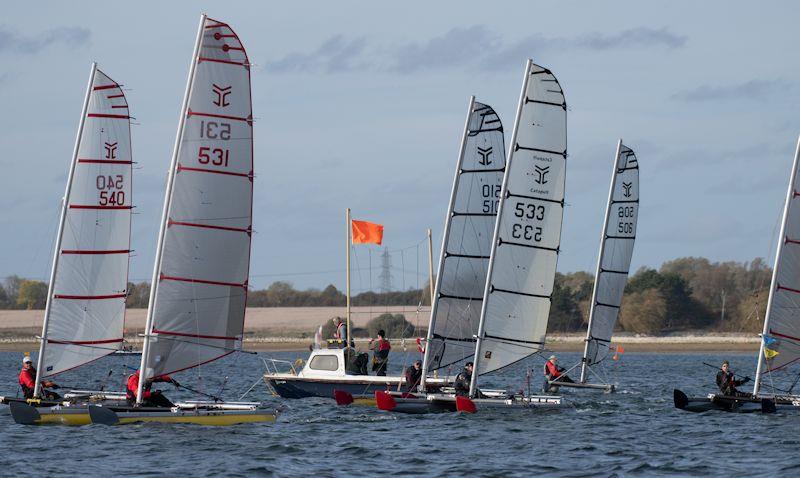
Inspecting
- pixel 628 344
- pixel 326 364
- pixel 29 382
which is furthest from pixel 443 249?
pixel 628 344

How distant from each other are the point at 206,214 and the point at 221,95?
2.65 meters

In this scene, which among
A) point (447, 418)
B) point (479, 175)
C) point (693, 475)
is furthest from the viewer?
point (479, 175)

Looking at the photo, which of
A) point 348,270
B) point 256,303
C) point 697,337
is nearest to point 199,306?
point 348,270

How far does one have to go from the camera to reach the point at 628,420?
33750 millimetres

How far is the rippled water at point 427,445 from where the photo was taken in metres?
24.4

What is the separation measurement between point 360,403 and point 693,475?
14.4m

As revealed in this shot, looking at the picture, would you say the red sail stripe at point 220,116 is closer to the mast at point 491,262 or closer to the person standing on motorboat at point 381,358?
the mast at point 491,262

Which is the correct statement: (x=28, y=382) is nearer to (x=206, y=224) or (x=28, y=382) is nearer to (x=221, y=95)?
(x=206, y=224)

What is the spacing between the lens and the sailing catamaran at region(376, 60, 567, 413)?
110 ft

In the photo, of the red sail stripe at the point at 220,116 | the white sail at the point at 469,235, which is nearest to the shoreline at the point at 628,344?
the white sail at the point at 469,235

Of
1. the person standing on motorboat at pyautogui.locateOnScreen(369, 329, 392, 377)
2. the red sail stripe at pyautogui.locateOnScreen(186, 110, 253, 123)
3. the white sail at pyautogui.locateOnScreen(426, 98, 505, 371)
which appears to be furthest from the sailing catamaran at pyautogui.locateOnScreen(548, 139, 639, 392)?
the red sail stripe at pyautogui.locateOnScreen(186, 110, 253, 123)

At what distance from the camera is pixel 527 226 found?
33.5 m

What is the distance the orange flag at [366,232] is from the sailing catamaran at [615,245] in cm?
783

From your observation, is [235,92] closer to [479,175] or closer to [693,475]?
[479,175]
